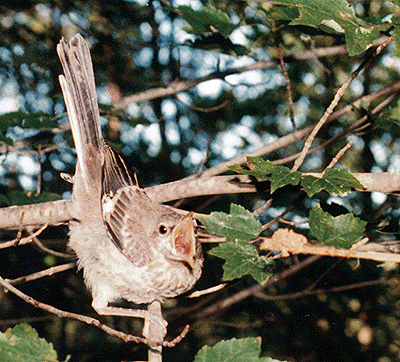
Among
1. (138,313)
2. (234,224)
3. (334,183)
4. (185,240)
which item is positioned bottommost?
(138,313)

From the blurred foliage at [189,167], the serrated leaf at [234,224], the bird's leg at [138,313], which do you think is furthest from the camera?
the blurred foliage at [189,167]

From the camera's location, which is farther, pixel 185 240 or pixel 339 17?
pixel 185 240

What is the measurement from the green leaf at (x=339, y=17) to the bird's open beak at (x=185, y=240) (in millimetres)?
1378

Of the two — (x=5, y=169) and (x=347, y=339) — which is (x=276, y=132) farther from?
(x=5, y=169)

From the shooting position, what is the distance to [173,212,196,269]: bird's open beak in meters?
2.60

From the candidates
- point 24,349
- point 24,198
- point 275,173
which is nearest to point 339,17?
point 275,173

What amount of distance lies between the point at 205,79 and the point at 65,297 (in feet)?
14.7

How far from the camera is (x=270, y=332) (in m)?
6.75

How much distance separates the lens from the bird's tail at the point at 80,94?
2828 millimetres

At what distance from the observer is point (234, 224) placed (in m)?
2.12

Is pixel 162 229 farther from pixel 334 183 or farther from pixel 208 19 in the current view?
pixel 208 19

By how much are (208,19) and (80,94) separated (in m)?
1.11

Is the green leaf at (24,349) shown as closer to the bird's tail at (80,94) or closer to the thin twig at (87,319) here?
the thin twig at (87,319)

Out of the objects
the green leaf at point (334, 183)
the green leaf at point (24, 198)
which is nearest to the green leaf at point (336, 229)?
the green leaf at point (334, 183)
